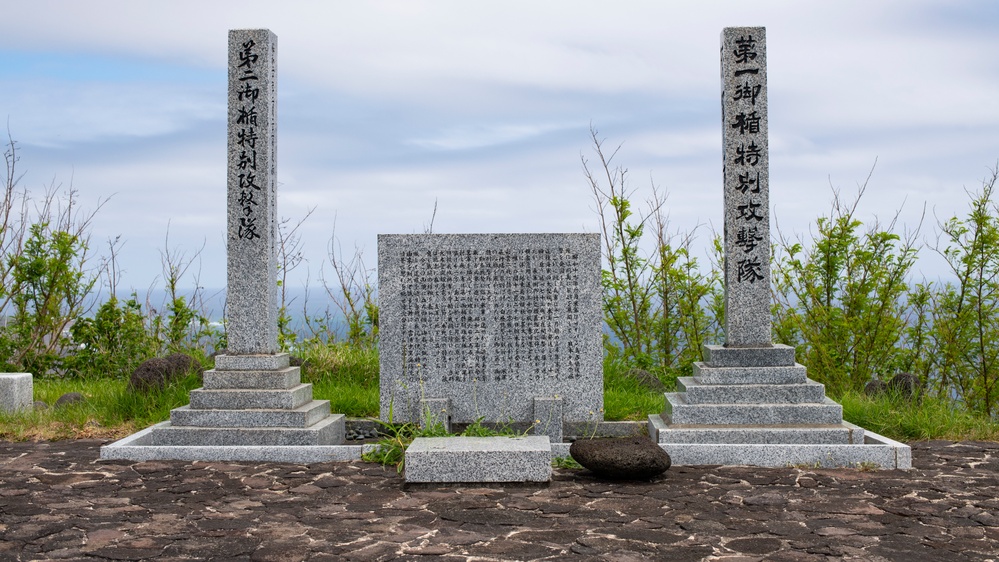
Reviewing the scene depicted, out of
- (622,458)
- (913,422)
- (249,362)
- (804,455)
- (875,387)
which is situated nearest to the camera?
(622,458)

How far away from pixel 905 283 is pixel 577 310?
436cm

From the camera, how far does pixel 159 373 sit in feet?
27.9

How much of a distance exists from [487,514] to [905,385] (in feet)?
17.8

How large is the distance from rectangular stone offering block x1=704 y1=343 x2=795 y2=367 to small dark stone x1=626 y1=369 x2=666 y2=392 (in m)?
2.23

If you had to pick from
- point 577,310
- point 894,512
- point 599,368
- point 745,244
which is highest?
point 745,244

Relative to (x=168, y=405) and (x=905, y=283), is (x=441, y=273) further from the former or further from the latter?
(x=905, y=283)

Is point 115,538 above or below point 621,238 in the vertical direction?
below

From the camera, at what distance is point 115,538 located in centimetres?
473

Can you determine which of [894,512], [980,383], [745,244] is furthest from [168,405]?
[980,383]

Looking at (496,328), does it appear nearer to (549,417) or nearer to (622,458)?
(549,417)

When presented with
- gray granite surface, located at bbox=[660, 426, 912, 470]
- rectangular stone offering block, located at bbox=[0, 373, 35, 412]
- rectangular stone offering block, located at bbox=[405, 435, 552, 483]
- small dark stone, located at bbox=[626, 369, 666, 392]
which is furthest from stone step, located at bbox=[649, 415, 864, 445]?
rectangular stone offering block, located at bbox=[0, 373, 35, 412]

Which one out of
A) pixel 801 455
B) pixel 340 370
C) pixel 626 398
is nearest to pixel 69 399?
pixel 340 370

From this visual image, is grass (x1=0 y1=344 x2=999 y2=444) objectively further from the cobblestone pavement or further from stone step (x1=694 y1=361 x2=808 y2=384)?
stone step (x1=694 y1=361 x2=808 y2=384)

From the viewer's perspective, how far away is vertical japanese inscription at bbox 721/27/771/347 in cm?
692
